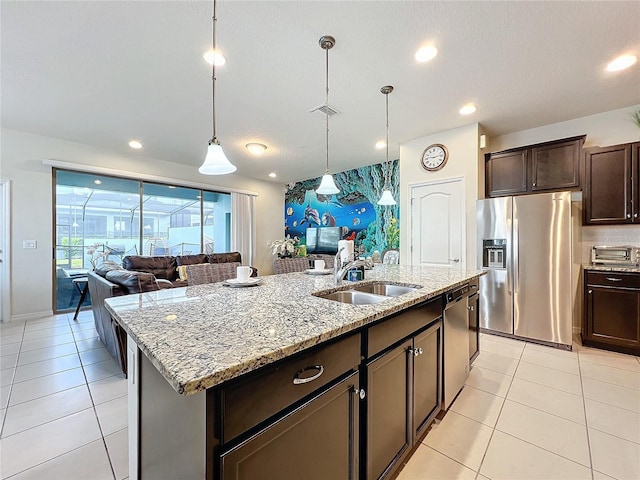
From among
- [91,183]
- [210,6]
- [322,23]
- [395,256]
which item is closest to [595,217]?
[395,256]

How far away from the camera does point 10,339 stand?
10.3ft

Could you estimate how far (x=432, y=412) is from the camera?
166 cm

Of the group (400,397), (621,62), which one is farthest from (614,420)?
(621,62)

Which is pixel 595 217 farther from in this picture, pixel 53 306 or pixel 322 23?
pixel 53 306

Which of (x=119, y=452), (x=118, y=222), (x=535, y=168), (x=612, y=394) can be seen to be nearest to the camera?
(x=119, y=452)

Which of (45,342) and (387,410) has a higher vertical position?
(387,410)

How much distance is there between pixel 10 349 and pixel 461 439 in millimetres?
4248

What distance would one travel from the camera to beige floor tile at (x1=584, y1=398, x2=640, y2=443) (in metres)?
1.68

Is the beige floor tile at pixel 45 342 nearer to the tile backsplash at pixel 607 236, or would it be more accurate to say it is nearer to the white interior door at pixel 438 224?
the white interior door at pixel 438 224

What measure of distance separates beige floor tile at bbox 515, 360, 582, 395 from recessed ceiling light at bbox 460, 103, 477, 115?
2.70 meters

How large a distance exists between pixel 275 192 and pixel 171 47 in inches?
201

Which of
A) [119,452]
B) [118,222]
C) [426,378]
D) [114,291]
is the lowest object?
Result: [119,452]

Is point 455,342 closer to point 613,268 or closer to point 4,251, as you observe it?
point 613,268

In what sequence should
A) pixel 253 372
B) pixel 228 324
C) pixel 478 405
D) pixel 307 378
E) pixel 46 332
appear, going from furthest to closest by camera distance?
pixel 46 332, pixel 478 405, pixel 228 324, pixel 307 378, pixel 253 372
